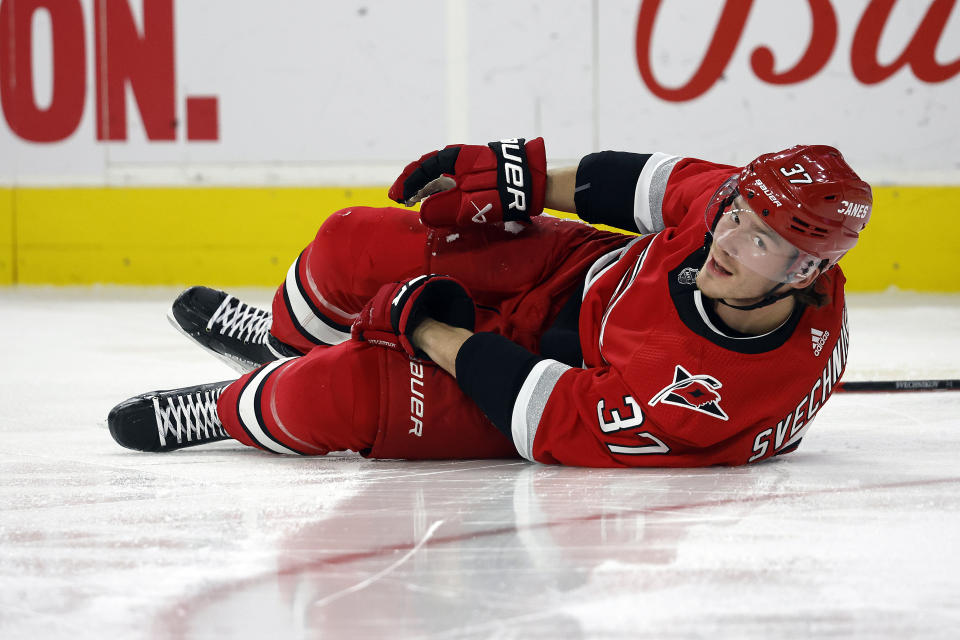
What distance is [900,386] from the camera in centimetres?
250

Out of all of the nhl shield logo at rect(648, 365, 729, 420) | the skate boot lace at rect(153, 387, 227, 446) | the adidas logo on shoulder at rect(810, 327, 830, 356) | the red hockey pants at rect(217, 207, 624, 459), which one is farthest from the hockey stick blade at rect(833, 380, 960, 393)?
the skate boot lace at rect(153, 387, 227, 446)

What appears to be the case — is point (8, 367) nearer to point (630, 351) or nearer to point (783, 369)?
point (630, 351)

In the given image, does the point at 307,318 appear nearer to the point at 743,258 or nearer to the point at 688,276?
the point at 688,276

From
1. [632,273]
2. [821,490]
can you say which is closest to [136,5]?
[632,273]

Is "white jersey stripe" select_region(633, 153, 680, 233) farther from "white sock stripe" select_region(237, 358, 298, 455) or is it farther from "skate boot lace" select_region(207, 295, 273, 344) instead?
"skate boot lace" select_region(207, 295, 273, 344)

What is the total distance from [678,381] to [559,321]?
329 millimetres

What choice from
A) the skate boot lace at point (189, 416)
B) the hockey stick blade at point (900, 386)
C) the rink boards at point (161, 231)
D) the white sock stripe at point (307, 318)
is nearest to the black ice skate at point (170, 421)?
the skate boot lace at point (189, 416)

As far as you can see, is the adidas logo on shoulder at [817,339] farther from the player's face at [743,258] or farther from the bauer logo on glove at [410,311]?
the bauer logo on glove at [410,311]

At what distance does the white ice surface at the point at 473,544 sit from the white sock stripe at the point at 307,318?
0.93ft

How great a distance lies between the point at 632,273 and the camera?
176 cm

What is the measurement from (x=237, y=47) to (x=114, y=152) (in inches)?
28.1

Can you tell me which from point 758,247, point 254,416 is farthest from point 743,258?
point 254,416

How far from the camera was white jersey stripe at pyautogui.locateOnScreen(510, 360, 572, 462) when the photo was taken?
1.61 metres

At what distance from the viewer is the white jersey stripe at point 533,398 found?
5.29 feet
